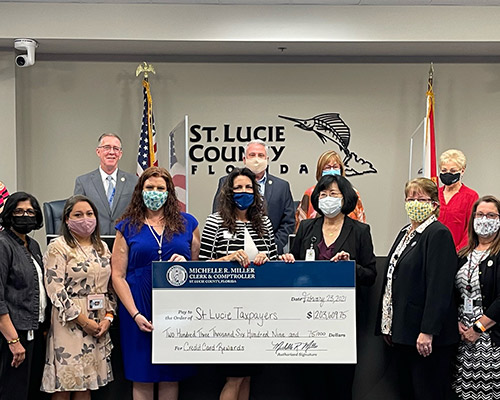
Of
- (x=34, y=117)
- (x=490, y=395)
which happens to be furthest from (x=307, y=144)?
(x=490, y=395)

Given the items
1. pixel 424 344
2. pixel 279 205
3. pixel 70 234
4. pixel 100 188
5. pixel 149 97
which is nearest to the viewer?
pixel 424 344

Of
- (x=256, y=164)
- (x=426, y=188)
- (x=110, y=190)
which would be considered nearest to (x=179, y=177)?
(x=110, y=190)

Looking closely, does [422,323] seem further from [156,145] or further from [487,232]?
[156,145]

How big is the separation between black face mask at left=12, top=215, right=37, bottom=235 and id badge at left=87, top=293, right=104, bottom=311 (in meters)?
0.51

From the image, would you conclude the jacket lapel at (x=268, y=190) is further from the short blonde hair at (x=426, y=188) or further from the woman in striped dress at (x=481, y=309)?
the woman in striped dress at (x=481, y=309)

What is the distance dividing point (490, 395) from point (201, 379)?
163 centimetres

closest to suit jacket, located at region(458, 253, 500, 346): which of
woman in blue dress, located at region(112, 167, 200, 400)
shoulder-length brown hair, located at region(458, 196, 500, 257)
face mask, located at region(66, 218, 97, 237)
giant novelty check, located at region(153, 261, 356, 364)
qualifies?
shoulder-length brown hair, located at region(458, 196, 500, 257)

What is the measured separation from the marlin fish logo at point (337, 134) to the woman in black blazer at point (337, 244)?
3.54 meters

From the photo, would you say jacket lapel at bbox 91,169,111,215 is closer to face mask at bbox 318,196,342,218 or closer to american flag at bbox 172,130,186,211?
american flag at bbox 172,130,186,211

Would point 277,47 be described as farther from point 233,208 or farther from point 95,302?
point 95,302

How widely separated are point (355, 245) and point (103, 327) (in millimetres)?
1455

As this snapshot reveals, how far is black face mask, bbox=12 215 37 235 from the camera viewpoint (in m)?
3.70

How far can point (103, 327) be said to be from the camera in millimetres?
3717

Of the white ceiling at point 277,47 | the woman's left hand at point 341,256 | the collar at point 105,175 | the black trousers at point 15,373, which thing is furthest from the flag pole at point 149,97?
the woman's left hand at point 341,256
